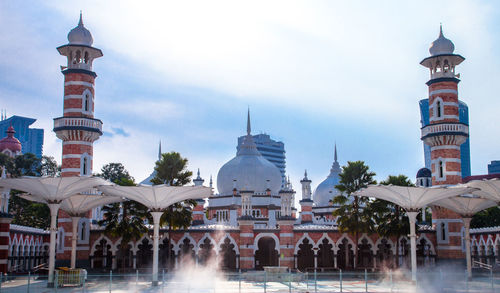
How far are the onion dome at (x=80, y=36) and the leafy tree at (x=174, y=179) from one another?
12.3 meters

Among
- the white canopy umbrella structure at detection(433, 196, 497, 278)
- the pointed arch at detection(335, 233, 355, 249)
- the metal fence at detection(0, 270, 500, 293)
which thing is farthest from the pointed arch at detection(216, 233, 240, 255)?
the white canopy umbrella structure at detection(433, 196, 497, 278)

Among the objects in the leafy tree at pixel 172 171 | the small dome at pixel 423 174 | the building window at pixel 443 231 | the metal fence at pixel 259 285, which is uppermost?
the small dome at pixel 423 174

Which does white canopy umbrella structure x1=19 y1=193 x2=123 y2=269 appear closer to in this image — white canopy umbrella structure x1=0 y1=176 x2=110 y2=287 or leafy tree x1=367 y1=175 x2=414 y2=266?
white canopy umbrella structure x1=0 y1=176 x2=110 y2=287

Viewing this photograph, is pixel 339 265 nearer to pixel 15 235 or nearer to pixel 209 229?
pixel 209 229

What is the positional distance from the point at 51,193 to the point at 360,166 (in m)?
25.8

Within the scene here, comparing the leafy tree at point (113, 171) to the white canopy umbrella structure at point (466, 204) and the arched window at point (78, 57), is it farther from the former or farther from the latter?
the white canopy umbrella structure at point (466, 204)

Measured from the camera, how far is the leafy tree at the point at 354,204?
45500mm

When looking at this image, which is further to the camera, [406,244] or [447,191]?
[406,244]

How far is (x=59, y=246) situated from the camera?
146ft

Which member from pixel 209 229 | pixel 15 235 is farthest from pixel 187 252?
pixel 15 235

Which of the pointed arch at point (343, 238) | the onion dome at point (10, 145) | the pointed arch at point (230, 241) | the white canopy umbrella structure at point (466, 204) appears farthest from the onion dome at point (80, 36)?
the white canopy umbrella structure at point (466, 204)

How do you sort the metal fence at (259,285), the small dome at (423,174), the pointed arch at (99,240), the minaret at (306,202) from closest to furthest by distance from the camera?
the metal fence at (259,285) → the pointed arch at (99,240) → the minaret at (306,202) → the small dome at (423,174)

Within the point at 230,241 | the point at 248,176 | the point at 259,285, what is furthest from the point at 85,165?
the point at 248,176

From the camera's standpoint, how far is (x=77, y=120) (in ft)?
147
